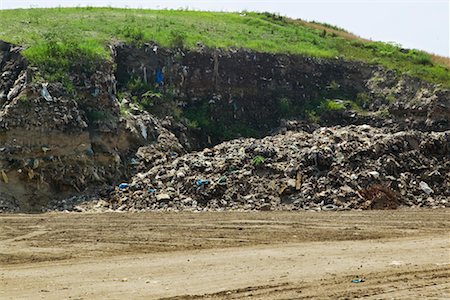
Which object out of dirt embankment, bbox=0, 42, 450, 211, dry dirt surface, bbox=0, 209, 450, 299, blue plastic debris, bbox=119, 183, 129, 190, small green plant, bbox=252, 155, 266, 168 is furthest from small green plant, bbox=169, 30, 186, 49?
dry dirt surface, bbox=0, 209, 450, 299

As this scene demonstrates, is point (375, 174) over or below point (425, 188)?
over

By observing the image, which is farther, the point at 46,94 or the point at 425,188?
the point at 46,94

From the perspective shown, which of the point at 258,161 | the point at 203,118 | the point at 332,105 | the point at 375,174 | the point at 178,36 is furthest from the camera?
the point at 332,105

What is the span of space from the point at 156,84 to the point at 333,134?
699 cm

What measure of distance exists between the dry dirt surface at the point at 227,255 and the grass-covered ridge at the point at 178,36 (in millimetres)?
6461

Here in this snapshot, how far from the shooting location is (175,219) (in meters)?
13.1

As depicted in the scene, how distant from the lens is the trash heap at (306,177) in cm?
1487

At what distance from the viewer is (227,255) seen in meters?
9.66

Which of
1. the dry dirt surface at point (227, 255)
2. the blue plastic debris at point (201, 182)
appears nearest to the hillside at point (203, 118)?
the blue plastic debris at point (201, 182)

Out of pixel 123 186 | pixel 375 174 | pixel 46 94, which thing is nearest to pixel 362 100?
pixel 375 174

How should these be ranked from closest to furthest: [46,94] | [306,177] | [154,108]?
[306,177], [46,94], [154,108]

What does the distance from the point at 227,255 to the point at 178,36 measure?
1478cm

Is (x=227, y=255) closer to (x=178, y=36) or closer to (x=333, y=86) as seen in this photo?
(x=178, y=36)

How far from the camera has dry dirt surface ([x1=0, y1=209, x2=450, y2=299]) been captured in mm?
7500
